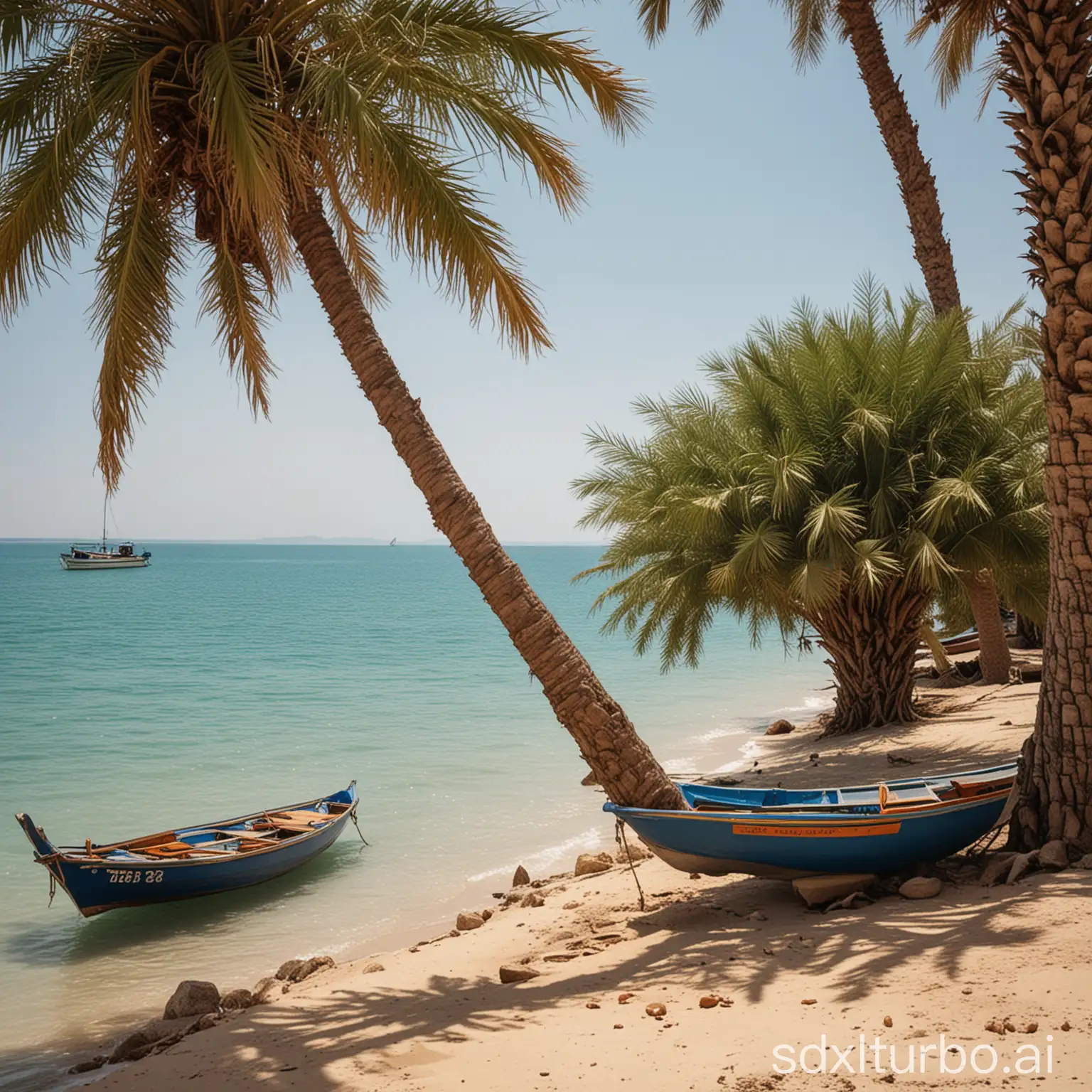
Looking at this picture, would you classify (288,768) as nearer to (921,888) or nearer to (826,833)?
(826,833)

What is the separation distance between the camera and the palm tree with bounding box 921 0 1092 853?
6.07m

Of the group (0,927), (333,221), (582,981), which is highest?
(333,221)

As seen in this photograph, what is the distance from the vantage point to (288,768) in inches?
709

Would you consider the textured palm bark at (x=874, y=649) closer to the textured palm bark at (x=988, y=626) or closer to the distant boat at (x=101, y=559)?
the textured palm bark at (x=988, y=626)

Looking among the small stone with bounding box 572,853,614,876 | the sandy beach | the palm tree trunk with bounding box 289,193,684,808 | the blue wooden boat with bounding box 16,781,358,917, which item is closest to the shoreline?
the sandy beach

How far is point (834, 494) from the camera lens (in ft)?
37.4

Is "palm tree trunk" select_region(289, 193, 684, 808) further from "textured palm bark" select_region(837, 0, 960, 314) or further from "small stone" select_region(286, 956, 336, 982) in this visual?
"textured palm bark" select_region(837, 0, 960, 314)

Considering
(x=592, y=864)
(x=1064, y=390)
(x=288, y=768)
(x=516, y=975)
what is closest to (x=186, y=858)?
(x=592, y=864)

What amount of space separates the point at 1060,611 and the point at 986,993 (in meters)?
2.83

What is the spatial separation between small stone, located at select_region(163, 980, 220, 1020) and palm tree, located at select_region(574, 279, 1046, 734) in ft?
22.4

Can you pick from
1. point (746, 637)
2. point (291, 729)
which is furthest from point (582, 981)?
point (746, 637)

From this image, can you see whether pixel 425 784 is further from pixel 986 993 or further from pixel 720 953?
pixel 986 993

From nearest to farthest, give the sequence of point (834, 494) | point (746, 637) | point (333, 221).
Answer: point (333, 221), point (834, 494), point (746, 637)

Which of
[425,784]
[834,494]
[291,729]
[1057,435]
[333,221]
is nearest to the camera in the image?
[1057,435]
